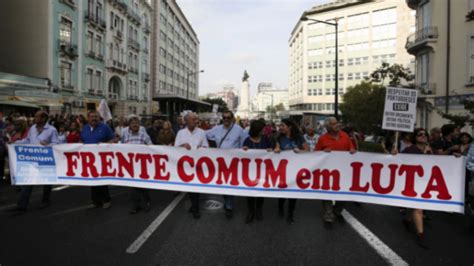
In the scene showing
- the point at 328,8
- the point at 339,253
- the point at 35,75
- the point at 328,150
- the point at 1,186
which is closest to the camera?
the point at 339,253

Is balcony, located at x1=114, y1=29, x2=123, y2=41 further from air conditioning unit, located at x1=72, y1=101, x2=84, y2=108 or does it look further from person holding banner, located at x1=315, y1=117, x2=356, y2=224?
person holding banner, located at x1=315, y1=117, x2=356, y2=224

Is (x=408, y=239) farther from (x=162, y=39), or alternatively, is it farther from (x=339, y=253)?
(x=162, y=39)

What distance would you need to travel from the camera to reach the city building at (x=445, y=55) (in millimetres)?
22688

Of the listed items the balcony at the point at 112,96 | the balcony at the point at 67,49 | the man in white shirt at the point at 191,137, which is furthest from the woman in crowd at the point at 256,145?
the balcony at the point at 112,96

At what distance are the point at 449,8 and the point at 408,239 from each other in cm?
2283

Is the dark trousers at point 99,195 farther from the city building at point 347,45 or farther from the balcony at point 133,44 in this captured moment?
the city building at point 347,45

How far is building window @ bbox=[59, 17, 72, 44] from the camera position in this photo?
31969 mm

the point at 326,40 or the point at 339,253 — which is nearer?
the point at 339,253

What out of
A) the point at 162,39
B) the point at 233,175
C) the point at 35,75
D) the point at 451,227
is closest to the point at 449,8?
the point at 451,227

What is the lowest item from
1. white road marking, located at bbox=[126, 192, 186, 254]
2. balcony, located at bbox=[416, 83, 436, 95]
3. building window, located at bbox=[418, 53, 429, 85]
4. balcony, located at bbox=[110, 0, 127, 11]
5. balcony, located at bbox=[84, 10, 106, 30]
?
white road marking, located at bbox=[126, 192, 186, 254]

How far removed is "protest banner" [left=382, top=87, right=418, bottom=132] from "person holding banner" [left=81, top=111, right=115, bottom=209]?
5.35 m

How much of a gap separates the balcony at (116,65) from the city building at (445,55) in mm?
31243

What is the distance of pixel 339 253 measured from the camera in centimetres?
488

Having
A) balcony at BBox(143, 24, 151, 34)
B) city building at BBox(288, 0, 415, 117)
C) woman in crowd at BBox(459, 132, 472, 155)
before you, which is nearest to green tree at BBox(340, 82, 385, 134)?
woman in crowd at BBox(459, 132, 472, 155)
